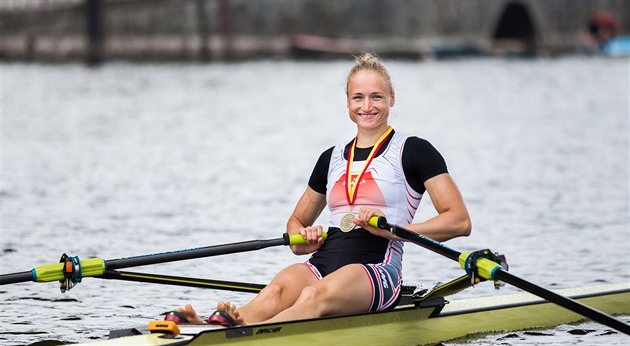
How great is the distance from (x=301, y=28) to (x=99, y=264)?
41877 millimetres

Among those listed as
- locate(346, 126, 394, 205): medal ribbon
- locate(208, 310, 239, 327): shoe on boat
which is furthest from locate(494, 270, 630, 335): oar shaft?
locate(208, 310, 239, 327): shoe on boat

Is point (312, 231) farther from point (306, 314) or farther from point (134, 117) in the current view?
point (134, 117)

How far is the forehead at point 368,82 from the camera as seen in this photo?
23.8ft

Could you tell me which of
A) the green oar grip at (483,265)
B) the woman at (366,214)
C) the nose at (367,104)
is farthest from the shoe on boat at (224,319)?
the nose at (367,104)

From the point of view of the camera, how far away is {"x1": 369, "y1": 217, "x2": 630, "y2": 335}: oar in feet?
21.6

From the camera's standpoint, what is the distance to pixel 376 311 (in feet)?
23.6

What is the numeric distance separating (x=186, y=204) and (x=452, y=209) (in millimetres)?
8230

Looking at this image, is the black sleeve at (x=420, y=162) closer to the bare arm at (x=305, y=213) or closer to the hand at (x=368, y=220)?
the hand at (x=368, y=220)

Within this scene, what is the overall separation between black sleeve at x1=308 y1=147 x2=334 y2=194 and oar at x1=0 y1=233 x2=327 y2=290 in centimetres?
37

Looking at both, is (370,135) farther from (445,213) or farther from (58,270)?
(58,270)

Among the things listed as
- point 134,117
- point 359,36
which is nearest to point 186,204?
point 134,117

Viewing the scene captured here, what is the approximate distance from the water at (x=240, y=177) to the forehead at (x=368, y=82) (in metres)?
1.75

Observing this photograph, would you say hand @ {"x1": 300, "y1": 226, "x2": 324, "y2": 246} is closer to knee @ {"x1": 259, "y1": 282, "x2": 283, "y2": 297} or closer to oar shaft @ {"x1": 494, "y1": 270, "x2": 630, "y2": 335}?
knee @ {"x1": 259, "y1": 282, "x2": 283, "y2": 297}

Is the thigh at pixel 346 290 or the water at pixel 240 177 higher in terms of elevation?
the water at pixel 240 177
